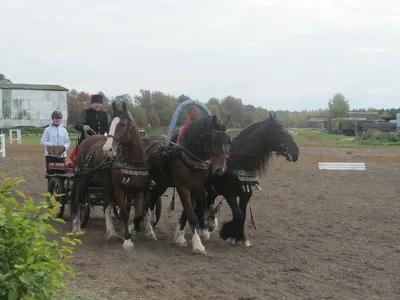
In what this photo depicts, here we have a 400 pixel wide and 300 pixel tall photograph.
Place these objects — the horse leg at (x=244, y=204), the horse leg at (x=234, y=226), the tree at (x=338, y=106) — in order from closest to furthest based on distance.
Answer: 1. the horse leg at (x=234, y=226)
2. the horse leg at (x=244, y=204)
3. the tree at (x=338, y=106)

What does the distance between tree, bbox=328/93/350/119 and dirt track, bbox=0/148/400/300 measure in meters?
85.1

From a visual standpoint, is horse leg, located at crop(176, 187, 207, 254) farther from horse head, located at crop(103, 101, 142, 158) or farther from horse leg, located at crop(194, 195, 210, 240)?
horse head, located at crop(103, 101, 142, 158)

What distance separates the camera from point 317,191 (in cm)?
1370

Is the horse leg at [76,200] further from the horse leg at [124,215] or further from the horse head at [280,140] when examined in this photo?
the horse head at [280,140]

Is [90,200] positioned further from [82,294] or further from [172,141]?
[82,294]

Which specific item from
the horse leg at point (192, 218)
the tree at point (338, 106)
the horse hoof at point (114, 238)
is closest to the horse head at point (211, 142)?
the horse leg at point (192, 218)

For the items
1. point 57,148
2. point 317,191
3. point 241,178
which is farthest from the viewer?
point 317,191

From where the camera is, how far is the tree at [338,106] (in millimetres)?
94088

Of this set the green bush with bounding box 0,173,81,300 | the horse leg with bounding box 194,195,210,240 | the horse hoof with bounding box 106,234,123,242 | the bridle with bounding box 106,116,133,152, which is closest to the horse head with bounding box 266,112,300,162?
the horse leg with bounding box 194,195,210,240

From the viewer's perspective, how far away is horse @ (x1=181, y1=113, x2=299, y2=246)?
7547 mm

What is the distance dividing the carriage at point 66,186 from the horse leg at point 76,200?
0.41ft

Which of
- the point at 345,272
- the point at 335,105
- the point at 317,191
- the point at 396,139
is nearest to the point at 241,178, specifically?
the point at 345,272

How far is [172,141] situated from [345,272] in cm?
298

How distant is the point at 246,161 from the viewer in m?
7.68
